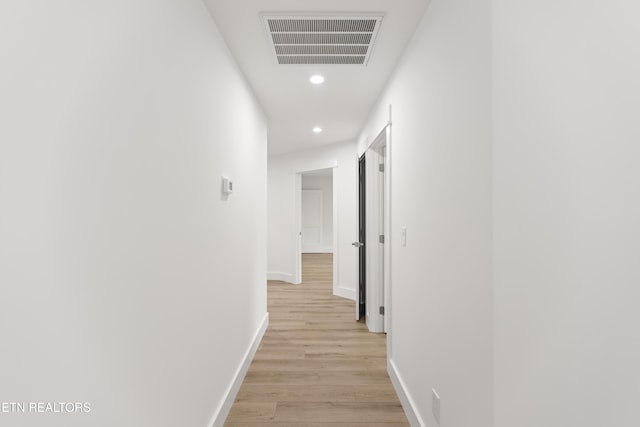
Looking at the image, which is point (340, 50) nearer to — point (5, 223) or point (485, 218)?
point (485, 218)

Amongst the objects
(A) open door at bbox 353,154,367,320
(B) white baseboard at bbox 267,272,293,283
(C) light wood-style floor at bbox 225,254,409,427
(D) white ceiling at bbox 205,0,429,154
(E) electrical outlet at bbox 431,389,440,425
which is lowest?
(C) light wood-style floor at bbox 225,254,409,427

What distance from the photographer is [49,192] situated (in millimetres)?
756

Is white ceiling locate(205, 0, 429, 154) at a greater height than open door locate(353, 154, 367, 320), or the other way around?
white ceiling locate(205, 0, 429, 154)

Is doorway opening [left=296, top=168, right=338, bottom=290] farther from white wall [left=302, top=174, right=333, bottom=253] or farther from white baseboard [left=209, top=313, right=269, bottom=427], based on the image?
white baseboard [left=209, top=313, right=269, bottom=427]

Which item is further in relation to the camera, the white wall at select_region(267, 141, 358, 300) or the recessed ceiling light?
the white wall at select_region(267, 141, 358, 300)

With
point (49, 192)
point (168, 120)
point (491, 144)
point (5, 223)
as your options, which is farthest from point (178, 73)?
point (491, 144)

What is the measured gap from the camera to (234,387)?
2.32m

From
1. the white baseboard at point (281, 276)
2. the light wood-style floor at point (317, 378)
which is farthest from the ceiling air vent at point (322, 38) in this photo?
the white baseboard at point (281, 276)

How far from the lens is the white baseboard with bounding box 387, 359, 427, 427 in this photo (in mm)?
1947

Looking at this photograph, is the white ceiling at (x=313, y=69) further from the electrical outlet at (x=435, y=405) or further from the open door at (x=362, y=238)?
the electrical outlet at (x=435, y=405)

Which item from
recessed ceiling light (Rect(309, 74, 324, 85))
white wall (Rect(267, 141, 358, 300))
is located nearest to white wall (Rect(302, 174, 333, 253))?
white wall (Rect(267, 141, 358, 300))

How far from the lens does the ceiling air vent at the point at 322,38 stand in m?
1.94

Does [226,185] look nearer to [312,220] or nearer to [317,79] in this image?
[317,79]

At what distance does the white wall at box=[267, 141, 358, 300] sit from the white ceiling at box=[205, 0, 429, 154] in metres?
0.76
